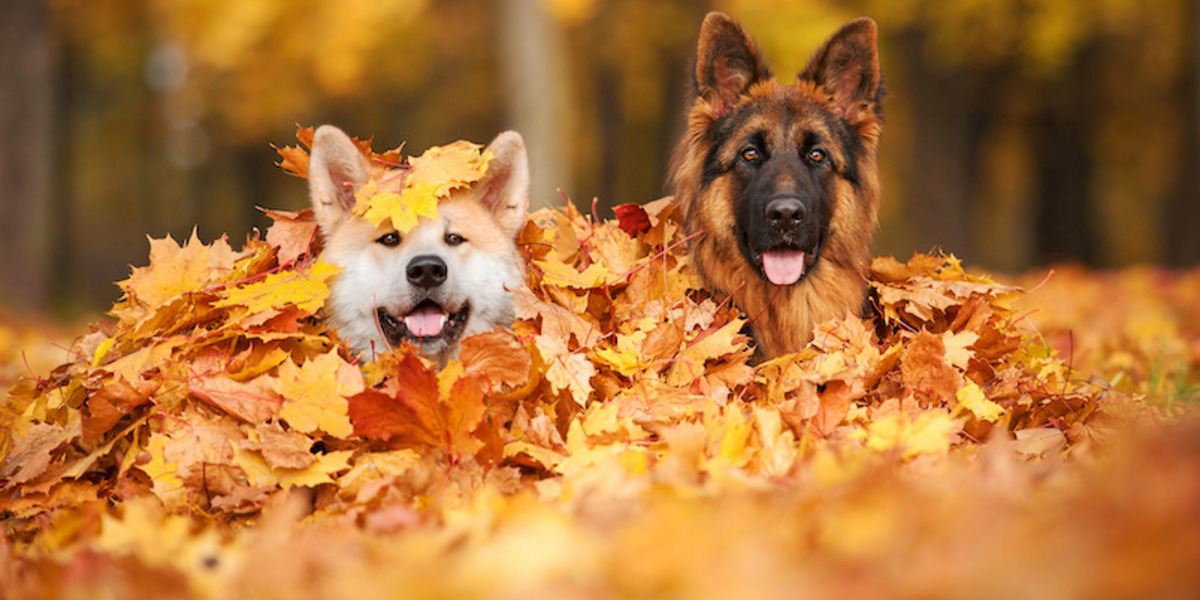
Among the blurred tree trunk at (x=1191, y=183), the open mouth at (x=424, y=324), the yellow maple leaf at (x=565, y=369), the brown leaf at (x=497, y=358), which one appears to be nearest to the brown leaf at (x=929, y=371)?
the yellow maple leaf at (x=565, y=369)

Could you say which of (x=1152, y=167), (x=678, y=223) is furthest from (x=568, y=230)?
(x=1152, y=167)

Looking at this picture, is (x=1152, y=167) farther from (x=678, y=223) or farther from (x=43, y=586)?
(x=43, y=586)

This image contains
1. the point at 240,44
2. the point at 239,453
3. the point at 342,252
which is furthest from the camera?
the point at 240,44

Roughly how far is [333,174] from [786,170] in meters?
1.85

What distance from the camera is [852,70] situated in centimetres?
405

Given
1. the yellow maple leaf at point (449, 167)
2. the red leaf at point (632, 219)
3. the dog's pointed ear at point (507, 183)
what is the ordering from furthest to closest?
the red leaf at point (632, 219), the dog's pointed ear at point (507, 183), the yellow maple leaf at point (449, 167)

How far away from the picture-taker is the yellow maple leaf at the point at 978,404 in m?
3.37

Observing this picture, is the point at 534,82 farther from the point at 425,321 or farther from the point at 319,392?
the point at 319,392

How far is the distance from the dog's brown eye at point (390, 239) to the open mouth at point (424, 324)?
0.84ft

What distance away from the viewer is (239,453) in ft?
9.89

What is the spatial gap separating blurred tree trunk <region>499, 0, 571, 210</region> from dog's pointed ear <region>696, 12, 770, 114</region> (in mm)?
7495

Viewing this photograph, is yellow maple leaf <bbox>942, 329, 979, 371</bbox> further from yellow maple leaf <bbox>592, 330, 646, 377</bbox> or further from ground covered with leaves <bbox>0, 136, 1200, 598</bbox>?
yellow maple leaf <bbox>592, 330, 646, 377</bbox>

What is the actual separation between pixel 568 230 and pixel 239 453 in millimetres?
1767

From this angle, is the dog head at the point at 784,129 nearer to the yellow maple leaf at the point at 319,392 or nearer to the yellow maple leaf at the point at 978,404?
the yellow maple leaf at the point at 978,404
